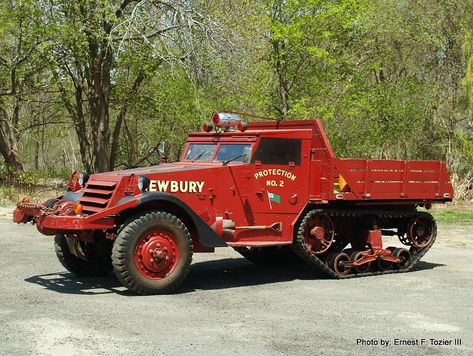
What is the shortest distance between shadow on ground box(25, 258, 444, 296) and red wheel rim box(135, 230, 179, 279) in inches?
15.5

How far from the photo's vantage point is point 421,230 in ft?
39.1

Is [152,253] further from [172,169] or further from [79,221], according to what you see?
[172,169]

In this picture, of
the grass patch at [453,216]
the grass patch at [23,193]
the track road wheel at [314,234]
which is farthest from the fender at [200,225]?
the grass patch at [23,193]

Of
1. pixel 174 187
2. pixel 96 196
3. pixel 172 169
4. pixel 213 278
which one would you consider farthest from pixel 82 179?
pixel 213 278

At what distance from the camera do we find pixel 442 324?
7551 mm

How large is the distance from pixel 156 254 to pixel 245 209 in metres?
1.61

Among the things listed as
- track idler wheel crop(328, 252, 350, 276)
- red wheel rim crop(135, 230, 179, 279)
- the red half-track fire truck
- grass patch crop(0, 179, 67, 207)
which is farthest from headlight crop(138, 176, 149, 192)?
grass patch crop(0, 179, 67, 207)

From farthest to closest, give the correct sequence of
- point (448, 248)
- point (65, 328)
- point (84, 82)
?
point (84, 82)
point (448, 248)
point (65, 328)

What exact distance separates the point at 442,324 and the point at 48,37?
59.5 feet

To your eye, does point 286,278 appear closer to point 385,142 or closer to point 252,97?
point 252,97

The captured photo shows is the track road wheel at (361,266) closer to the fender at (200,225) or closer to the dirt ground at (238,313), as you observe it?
the dirt ground at (238,313)

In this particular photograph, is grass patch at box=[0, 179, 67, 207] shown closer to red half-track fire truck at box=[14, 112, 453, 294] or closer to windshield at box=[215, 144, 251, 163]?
red half-track fire truck at box=[14, 112, 453, 294]

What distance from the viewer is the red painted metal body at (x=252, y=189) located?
29.6 ft

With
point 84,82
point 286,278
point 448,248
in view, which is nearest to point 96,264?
point 286,278
